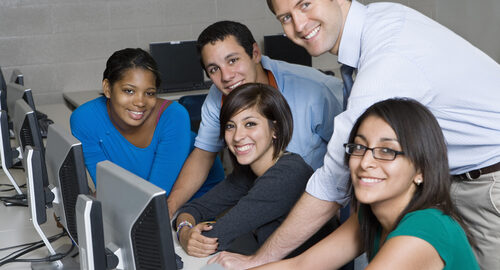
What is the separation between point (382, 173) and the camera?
129cm

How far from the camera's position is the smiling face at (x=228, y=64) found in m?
2.21

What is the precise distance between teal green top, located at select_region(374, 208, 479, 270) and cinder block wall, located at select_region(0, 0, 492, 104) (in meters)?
4.29

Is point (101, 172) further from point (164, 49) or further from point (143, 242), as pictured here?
point (164, 49)

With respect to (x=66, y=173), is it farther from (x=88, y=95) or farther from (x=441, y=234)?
(x=88, y=95)

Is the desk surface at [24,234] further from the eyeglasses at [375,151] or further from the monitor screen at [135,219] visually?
the eyeglasses at [375,151]

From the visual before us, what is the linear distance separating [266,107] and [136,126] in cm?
64

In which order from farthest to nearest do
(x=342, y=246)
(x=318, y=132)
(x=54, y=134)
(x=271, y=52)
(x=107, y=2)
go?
(x=271, y=52) → (x=107, y=2) → (x=318, y=132) → (x=54, y=134) → (x=342, y=246)

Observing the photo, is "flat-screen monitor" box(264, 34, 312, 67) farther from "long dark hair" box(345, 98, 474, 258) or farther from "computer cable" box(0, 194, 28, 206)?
"long dark hair" box(345, 98, 474, 258)

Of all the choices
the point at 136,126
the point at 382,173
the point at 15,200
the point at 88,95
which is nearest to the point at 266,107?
the point at 136,126

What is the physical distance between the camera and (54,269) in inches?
72.6

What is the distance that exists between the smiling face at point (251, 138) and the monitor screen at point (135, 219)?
0.69 metres

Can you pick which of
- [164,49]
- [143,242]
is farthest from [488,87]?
[164,49]

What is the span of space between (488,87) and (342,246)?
0.57 meters

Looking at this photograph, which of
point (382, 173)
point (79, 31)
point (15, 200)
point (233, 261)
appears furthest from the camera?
point (79, 31)
